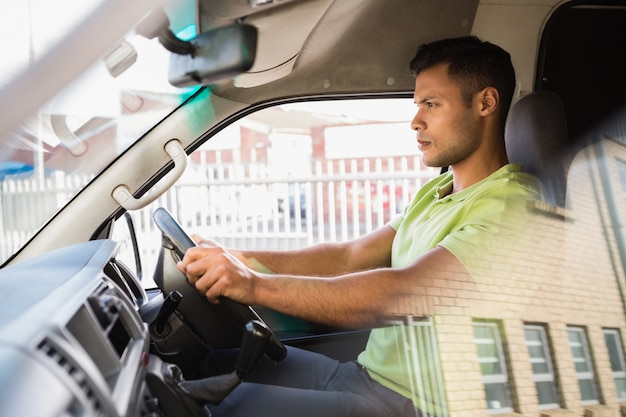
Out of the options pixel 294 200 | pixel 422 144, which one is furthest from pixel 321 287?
pixel 294 200

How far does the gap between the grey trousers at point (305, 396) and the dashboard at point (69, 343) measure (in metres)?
0.30

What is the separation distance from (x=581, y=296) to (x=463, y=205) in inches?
22.3

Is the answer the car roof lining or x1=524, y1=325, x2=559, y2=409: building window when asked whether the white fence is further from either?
x1=524, y1=325, x2=559, y2=409: building window

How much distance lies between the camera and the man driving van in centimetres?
144

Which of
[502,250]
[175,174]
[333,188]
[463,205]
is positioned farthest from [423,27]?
[333,188]

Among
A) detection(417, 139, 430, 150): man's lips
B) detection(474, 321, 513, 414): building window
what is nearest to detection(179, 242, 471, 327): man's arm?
detection(474, 321, 513, 414): building window

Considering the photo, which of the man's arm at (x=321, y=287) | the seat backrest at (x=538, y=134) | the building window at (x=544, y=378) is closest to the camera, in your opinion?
the building window at (x=544, y=378)

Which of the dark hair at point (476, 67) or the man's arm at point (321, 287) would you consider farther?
the dark hair at point (476, 67)

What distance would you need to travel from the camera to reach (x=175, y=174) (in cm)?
216

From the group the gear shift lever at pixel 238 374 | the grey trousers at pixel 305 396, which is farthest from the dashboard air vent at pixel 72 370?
the grey trousers at pixel 305 396

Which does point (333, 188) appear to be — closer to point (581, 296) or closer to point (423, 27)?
point (423, 27)

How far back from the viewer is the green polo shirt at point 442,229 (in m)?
1.38

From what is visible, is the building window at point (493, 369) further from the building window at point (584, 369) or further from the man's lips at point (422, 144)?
the man's lips at point (422, 144)

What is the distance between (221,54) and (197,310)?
998 mm
